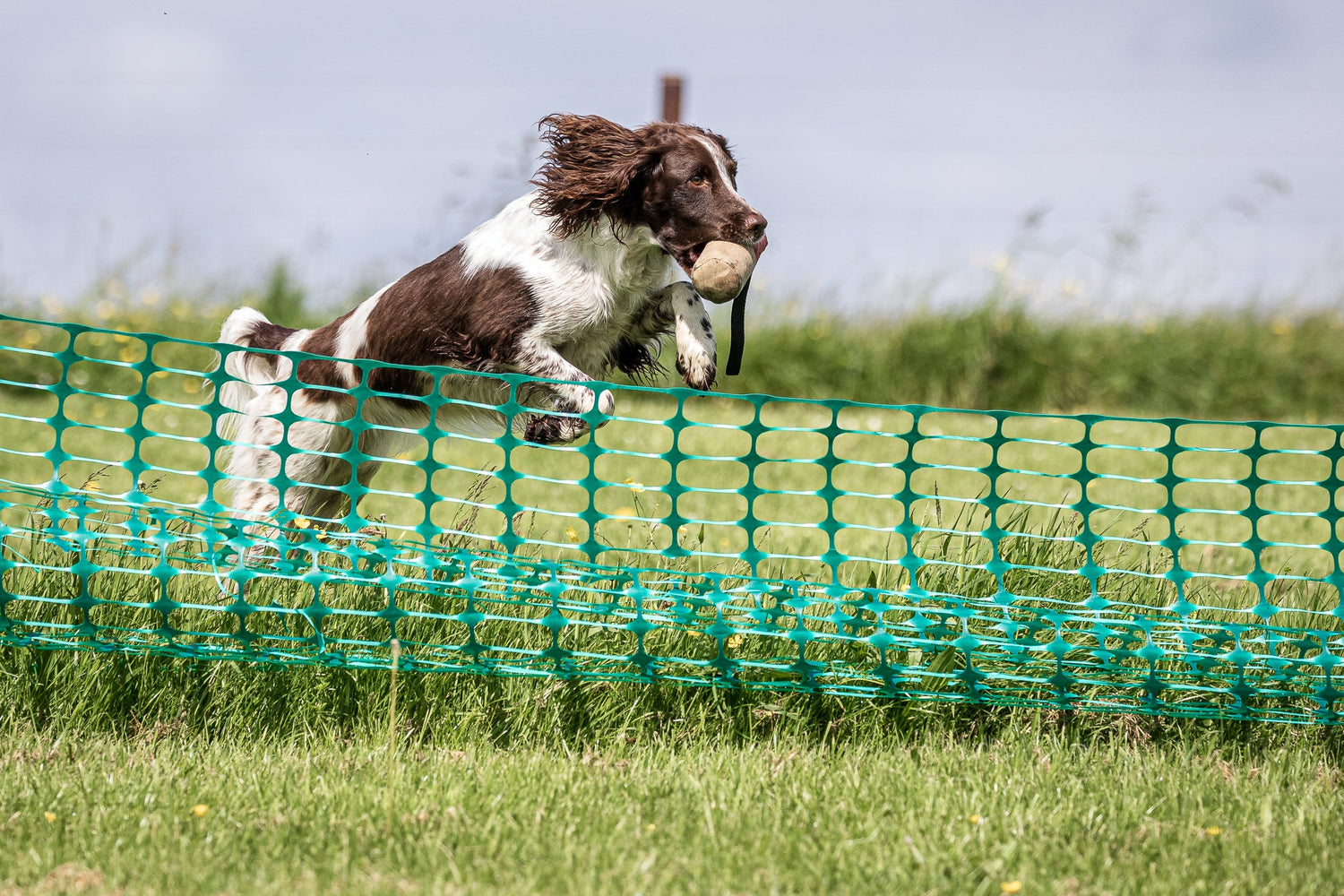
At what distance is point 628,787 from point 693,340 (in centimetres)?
132

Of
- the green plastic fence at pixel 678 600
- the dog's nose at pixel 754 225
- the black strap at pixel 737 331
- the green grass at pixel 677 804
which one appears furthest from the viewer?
the black strap at pixel 737 331

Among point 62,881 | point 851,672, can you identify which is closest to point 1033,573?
point 851,672

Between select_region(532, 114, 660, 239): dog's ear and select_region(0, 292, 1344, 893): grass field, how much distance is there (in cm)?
96

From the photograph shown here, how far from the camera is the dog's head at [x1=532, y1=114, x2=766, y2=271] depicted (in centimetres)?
332

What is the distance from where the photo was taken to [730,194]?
3357mm

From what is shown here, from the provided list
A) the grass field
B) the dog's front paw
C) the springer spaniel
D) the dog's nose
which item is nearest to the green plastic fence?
the grass field

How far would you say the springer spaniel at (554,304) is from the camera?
3.39 meters

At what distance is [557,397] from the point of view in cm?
346

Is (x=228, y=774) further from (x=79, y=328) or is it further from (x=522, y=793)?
(x=79, y=328)

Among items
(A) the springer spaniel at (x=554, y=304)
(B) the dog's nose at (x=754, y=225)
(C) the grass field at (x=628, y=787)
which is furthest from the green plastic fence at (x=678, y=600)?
(B) the dog's nose at (x=754, y=225)

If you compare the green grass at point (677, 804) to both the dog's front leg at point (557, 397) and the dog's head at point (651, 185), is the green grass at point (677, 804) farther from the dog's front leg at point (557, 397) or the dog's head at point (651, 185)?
the dog's head at point (651, 185)

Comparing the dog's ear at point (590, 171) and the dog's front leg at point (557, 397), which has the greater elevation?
the dog's ear at point (590, 171)

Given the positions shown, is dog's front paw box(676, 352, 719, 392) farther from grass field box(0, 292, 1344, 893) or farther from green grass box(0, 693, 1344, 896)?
green grass box(0, 693, 1344, 896)

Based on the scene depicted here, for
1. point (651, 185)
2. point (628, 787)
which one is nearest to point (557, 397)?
point (651, 185)
